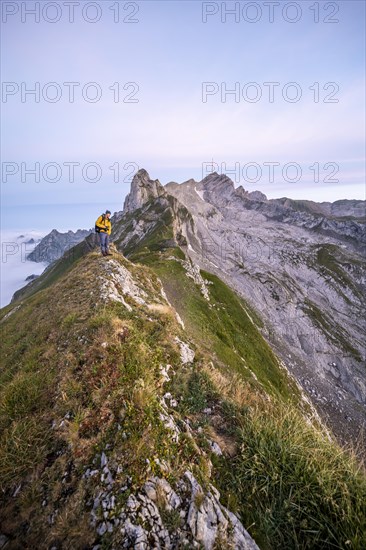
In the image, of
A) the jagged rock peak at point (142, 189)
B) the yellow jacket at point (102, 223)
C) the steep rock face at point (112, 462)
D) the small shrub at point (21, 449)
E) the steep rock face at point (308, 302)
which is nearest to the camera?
the steep rock face at point (112, 462)

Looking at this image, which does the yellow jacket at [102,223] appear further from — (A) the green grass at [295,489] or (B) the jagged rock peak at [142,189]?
(B) the jagged rock peak at [142,189]

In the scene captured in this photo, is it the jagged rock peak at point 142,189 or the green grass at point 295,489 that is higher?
the jagged rock peak at point 142,189

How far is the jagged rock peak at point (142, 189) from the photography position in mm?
157875

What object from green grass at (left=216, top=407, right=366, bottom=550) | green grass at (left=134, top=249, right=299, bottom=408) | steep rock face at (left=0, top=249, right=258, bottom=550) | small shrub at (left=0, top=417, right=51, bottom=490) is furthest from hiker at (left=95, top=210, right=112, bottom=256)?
green grass at (left=216, top=407, right=366, bottom=550)

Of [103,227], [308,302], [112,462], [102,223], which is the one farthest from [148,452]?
[308,302]

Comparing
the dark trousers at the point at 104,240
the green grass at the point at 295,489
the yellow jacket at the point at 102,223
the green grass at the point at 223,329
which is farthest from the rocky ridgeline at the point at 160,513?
the green grass at the point at 223,329

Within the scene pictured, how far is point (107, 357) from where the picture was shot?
9.46 meters

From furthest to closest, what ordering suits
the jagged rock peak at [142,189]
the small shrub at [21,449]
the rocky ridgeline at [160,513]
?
the jagged rock peak at [142,189], the small shrub at [21,449], the rocky ridgeline at [160,513]

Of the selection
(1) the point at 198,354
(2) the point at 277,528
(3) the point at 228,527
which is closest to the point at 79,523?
(3) the point at 228,527

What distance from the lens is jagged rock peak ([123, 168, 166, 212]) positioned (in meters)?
158

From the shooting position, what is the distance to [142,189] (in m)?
162

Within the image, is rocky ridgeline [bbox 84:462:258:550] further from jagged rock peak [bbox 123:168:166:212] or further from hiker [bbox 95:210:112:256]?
jagged rock peak [bbox 123:168:166:212]

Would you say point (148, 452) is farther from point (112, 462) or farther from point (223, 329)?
point (223, 329)

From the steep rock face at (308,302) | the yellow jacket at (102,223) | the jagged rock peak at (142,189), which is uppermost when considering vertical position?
the jagged rock peak at (142,189)
